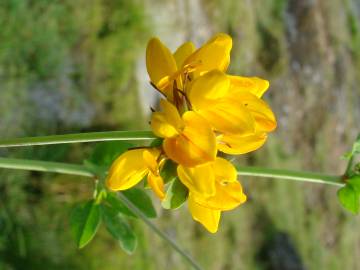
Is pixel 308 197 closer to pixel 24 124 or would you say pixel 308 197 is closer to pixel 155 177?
pixel 24 124

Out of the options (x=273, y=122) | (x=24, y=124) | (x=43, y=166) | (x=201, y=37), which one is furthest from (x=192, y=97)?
(x=201, y=37)

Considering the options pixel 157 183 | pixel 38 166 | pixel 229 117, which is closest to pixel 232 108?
pixel 229 117

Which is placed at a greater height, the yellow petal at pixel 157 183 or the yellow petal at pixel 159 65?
the yellow petal at pixel 159 65

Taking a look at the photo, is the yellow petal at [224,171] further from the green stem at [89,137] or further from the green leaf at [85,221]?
the green leaf at [85,221]

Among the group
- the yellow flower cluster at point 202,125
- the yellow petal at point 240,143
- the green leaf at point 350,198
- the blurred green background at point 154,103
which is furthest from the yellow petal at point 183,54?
the blurred green background at point 154,103

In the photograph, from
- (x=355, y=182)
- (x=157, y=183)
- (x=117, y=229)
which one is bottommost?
(x=117, y=229)

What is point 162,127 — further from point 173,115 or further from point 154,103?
point 154,103
